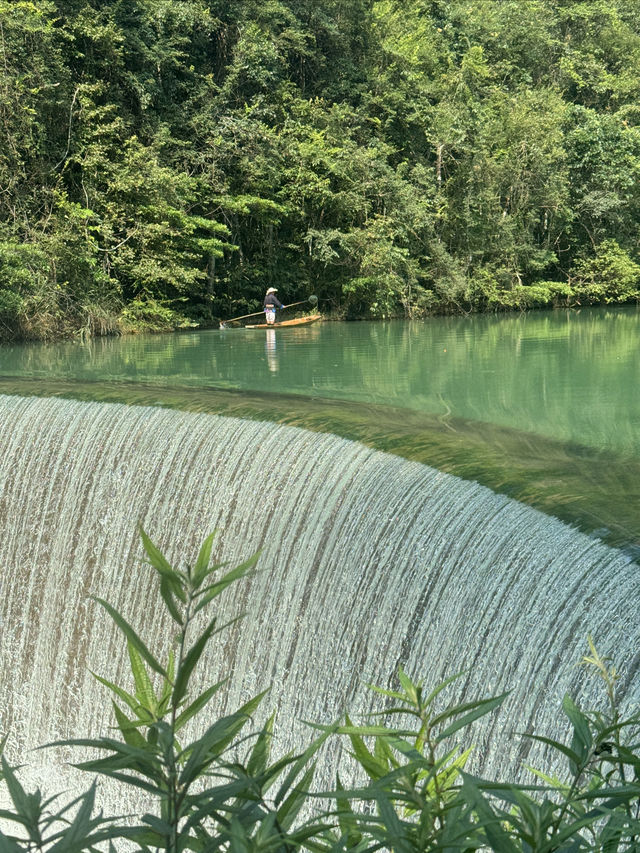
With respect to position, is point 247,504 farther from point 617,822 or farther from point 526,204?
point 526,204

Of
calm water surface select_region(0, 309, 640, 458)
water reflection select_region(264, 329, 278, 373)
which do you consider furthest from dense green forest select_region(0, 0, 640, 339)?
water reflection select_region(264, 329, 278, 373)

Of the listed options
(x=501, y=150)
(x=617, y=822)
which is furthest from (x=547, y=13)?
(x=617, y=822)

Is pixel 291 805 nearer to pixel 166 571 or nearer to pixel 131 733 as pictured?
pixel 131 733

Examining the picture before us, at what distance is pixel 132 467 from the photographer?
23.2 ft

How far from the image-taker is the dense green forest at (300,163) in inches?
719

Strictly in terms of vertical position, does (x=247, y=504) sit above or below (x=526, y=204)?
below

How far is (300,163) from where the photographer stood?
864 inches

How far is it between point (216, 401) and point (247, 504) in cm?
205

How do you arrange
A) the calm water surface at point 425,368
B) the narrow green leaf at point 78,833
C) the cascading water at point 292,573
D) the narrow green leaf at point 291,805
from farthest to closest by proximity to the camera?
1. the calm water surface at point 425,368
2. the cascading water at point 292,573
3. the narrow green leaf at point 291,805
4. the narrow green leaf at point 78,833

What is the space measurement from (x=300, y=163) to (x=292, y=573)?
17705mm

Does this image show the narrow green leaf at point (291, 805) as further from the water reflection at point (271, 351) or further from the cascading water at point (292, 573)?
the water reflection at point (271, 351)

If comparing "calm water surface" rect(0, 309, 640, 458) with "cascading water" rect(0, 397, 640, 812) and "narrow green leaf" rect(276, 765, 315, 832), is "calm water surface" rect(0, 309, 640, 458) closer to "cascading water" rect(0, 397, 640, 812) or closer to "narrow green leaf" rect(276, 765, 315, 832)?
"cascading water" rect(0, 397, 640, 812)

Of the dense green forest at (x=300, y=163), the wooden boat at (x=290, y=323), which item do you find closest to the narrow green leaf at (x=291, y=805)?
the dense green forest at (x=300, y=163)

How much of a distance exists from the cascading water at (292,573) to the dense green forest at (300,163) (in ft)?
30.7
